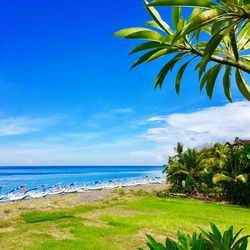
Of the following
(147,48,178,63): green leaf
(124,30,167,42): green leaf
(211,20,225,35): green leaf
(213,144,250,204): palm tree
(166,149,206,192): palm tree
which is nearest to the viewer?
(211,20,225,35): green leaf

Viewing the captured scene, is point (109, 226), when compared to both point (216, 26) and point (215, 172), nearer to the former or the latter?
point (216, 26)

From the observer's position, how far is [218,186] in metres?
33.2

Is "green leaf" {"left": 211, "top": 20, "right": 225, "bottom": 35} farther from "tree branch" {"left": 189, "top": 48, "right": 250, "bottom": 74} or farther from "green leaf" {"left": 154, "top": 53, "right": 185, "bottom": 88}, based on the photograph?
"green leaf" {"left": 154, "top": 53, "right": 185, "bottom": 88}

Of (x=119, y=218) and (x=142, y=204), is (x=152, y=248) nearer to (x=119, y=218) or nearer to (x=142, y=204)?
(x=119, y=218)

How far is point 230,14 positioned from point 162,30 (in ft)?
3.91

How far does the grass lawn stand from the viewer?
A: 13890mm

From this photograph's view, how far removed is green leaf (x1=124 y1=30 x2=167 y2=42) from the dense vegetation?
820 inches

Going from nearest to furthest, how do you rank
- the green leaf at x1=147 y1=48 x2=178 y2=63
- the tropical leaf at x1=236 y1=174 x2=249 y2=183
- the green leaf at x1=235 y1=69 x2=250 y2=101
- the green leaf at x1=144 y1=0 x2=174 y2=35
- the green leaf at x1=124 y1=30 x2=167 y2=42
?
the green leaf at x1=144 y1=0 x2=174 y2=35 < the green leaf at x1=124 y1=30 x2=167 y2=42 < the green leaf at x1=147 y1=48 x2=178 y2=63 < the green leaf at x1=235 y1=69 x2=250 y2=101 < the tropical leaf at x1=236 y1=174 x2=249 y2=183

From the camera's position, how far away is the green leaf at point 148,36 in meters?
5.48

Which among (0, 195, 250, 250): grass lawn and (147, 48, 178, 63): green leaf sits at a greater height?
(147, 48, 178, 63): green leaf

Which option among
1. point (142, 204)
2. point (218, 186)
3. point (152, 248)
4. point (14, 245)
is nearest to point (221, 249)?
point (152, 248)

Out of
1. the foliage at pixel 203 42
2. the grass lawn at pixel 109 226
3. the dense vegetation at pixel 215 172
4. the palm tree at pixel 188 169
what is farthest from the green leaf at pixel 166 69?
the palm tree at pixel 188 169

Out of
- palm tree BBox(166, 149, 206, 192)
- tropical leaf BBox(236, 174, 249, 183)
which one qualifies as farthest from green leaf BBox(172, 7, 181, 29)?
palm tree BBox(166, 149, 206, 192)

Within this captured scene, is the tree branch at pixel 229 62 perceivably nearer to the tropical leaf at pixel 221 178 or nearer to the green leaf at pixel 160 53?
the green leaf at pixel 160 53
